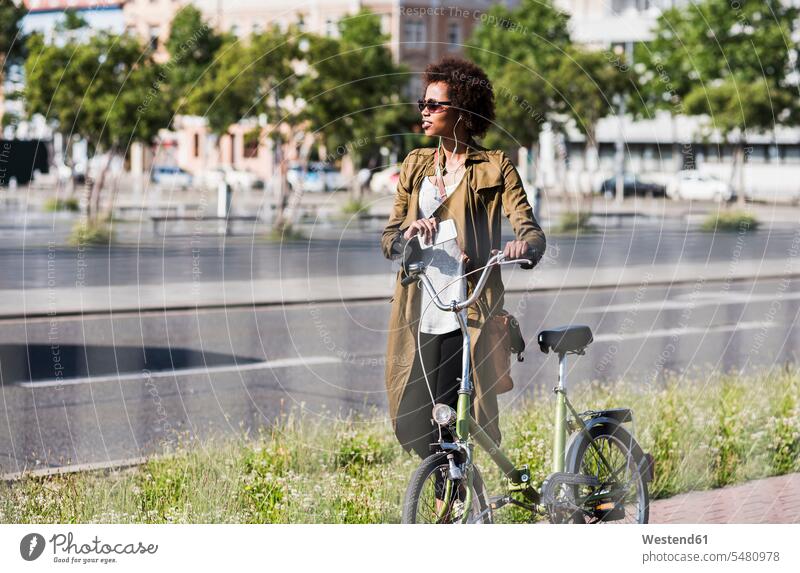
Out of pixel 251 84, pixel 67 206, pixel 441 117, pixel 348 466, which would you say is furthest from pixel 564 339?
pixel 67 206

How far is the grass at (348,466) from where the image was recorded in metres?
5.50

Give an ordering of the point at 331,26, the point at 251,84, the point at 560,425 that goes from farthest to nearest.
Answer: the point at 251,84 < the point at 331,26 < the point at 560,425

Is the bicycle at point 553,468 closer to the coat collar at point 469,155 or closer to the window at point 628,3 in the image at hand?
the coat collar at point 469,155

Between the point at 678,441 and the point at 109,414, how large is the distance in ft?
13.0

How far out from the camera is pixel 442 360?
5.17 m

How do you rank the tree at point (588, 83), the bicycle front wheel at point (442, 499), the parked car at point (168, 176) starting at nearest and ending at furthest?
the bicycle front wheel at point (442, 499) → the tree at point (588, 83) → the parked car at point (168, 176)

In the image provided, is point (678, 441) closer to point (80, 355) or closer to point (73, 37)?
point (80, 355)

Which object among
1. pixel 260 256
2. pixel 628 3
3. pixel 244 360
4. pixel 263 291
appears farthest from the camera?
pixel 628 3

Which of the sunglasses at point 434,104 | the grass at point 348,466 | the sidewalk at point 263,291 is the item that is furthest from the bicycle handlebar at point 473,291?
the sidewalk at point 263,291

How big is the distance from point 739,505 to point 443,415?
1959 mm

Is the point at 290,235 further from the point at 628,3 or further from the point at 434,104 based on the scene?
the point at 434,104

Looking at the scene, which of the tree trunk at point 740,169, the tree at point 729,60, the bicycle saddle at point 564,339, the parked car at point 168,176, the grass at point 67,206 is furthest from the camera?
the parked car at point 168,176
